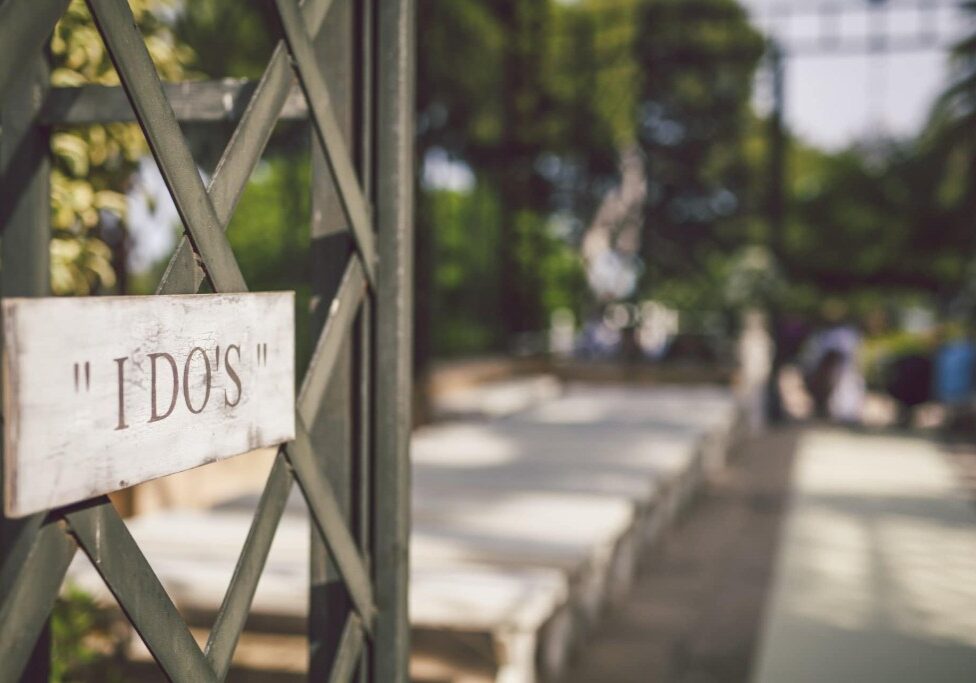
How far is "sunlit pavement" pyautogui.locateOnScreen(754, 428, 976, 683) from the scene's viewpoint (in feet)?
12.9

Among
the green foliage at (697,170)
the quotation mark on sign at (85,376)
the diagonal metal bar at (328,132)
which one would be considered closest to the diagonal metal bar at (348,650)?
the diagonal metal bar at (328,132)

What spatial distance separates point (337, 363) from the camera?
1988mm

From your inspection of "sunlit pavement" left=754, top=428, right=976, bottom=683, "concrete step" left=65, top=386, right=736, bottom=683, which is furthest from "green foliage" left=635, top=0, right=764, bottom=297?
"concrete step" left=65, top=386, right=736, bottom=683

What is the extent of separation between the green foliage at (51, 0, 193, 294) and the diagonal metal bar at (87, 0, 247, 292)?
1338 millimetres

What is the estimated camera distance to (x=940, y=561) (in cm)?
564

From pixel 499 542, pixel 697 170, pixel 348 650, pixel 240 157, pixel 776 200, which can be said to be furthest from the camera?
pixel 697 170

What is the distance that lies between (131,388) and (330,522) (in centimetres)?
59

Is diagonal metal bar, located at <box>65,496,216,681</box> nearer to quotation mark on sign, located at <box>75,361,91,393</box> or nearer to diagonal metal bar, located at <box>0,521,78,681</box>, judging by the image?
diagonal metal bar, located at <box>0,521,78,681</box>

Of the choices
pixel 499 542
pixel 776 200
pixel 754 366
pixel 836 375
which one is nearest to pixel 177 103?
pixel 499 542

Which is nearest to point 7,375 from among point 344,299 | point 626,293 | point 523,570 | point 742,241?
point 344,299

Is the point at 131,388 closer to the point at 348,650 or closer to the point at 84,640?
the point at 348,650

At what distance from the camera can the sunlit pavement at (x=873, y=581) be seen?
3.93 metres

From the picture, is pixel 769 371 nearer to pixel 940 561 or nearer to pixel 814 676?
pixel 940 561

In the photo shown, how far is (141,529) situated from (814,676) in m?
2.61
